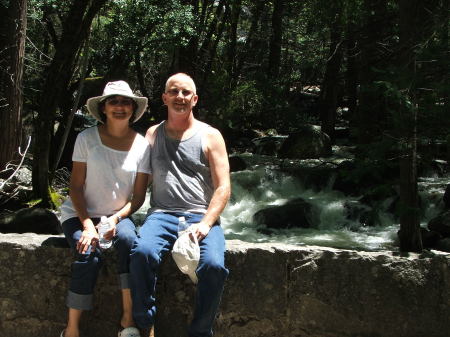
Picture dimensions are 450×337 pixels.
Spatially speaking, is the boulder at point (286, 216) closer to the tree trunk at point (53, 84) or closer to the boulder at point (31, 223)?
the boulder at point (31, 223)

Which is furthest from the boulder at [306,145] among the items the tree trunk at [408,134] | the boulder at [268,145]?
the tree trunk at [408,134]

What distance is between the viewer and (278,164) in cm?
1504

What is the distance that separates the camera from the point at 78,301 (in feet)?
10.4

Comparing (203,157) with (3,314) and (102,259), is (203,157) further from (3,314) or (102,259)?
(3,314)

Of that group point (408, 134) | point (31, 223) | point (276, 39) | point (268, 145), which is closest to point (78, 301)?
point (408, 134)

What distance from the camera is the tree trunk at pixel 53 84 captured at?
1037cm

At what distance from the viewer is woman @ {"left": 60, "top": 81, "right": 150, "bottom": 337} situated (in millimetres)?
3180

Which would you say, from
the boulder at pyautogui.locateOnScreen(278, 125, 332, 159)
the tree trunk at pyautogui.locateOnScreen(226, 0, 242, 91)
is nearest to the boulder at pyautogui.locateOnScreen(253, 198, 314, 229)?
the boulder at pyautogui.locateOnScreen(278, 125, 332, 159)

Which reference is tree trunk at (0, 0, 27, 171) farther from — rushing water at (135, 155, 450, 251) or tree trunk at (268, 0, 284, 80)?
tree trunk at (268, 0, 284, 80)

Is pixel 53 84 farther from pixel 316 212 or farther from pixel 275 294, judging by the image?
pixel 275 294

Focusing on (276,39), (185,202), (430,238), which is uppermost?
(276,39)

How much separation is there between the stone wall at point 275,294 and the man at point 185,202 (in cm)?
28

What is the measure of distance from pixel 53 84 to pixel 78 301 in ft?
26.9

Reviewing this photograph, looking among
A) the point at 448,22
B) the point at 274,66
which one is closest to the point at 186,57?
the point at 274,66
